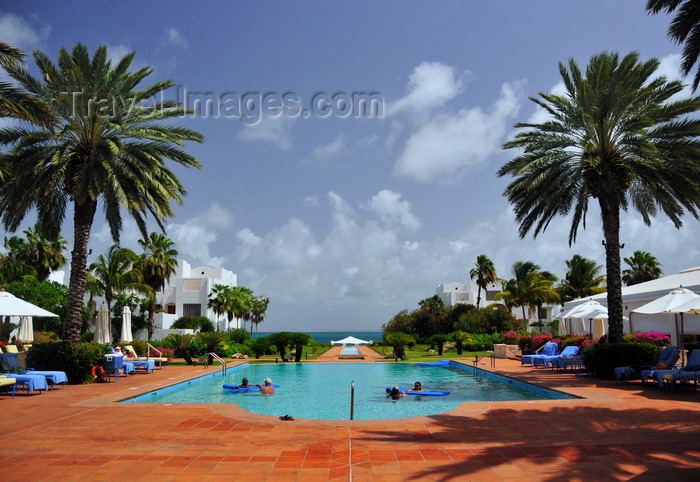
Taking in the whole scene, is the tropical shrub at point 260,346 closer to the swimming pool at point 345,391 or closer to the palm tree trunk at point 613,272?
the swimming pool at point 345,391

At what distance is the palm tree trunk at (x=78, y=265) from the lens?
1677cm

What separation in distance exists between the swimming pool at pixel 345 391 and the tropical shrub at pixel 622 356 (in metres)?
2.61

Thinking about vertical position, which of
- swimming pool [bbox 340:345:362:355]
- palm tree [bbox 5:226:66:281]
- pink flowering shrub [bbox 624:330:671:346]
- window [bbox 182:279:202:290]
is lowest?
swimming pool [bbox 340:345:362:355]

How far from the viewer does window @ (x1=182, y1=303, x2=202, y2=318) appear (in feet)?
188

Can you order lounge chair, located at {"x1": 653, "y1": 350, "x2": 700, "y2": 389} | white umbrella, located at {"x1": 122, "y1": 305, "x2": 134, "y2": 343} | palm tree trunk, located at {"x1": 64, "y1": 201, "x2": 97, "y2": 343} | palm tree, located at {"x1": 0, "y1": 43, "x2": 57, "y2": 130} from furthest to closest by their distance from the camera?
white umbrella, located at {"x1": 122, "y1": 305, "x2": 134, "y2": 343} < palm tree trunk, located at {"x1": 64, "y1": 201, "x2": 97, "y2": 343} < lounge chair, located at {"x1": 653, "y1": 350, "x2": 700, "y2": 389} < palm tree, located at {"x1": 0, "y1": 43, "x2": 57, "y2": 130}

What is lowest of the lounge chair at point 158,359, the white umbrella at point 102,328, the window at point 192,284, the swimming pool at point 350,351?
the swimming pool at point 350,351

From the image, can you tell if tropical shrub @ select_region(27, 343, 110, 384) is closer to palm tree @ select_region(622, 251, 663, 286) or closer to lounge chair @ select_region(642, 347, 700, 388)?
lounge chair @ select_region(642, 347, 700, 388)

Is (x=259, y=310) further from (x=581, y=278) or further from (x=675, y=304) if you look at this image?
Result: (x=675, y=304)

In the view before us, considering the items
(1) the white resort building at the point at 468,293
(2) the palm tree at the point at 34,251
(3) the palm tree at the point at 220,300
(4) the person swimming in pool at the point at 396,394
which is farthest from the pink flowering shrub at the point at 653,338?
(1) the white resort building at the point at 468,293

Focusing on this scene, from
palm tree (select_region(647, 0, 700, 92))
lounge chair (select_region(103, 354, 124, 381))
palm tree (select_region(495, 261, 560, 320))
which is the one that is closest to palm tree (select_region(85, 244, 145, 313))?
lounge chair (select_region(103, 354, 124, 381))

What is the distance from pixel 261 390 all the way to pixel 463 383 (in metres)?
7.42

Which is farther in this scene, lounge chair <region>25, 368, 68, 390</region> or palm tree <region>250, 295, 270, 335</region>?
palm tree <region>250, 295, 270, 335</region>

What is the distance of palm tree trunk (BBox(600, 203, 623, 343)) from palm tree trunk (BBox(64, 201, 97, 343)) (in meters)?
17.3

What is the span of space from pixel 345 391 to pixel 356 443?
10048 millimetres
